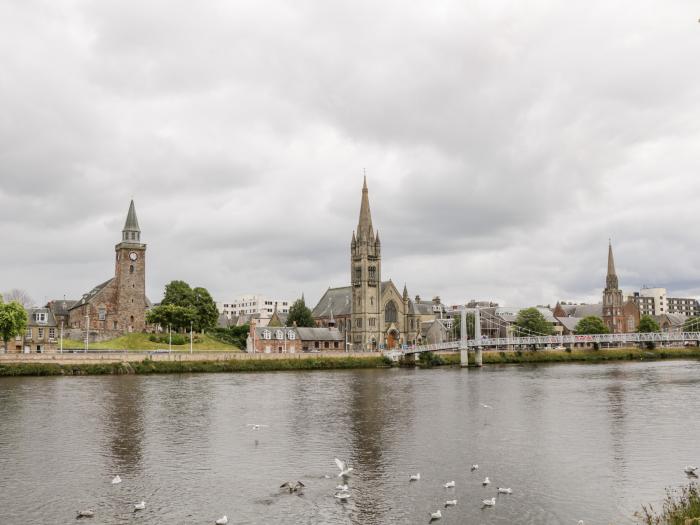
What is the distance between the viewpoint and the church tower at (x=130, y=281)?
116m

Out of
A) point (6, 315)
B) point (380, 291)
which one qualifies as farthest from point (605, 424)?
point (380, 291)

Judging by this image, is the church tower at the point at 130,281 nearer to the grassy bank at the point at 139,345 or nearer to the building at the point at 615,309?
the grassy bank at the point at 139,345

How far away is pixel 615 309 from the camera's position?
19025 centimetres

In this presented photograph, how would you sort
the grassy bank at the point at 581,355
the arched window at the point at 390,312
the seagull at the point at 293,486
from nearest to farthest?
1. the seagull at the point at 293,486
2. the grassy bank at the point at 581,355
3. the arched window at the point at 390,312

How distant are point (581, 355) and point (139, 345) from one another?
85.0 metres

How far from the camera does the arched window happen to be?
14650 cm

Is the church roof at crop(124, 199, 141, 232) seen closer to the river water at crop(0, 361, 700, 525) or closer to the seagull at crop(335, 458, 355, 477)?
the river water at crop(0, 361, 700, 525)

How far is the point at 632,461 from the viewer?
30.9 m

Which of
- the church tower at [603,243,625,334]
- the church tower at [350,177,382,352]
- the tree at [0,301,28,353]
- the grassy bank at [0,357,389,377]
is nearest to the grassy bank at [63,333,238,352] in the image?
the grassy bank at [0,357,389,377]

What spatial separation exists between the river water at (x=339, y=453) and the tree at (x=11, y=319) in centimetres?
2239

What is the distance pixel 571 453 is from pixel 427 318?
133 meters

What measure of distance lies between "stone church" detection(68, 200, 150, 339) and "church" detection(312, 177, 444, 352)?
143 feet

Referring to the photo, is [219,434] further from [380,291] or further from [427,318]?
[427,318]

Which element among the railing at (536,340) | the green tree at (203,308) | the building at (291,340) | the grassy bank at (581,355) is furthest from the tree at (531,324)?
the green tree at (203,308)
